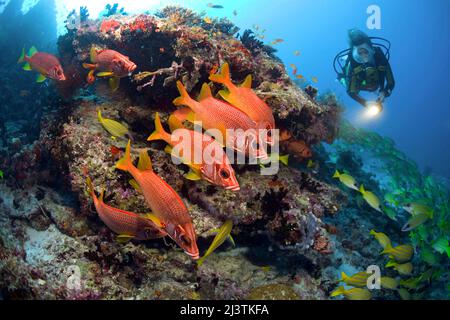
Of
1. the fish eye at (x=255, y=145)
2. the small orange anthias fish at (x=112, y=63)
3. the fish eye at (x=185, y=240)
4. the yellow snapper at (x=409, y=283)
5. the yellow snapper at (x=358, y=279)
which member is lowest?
the yellow snapper at (x=409, y=283)

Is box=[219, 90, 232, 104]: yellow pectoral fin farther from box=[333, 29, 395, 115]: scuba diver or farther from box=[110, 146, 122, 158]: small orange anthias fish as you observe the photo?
box=[333, 29, 395, 115]: scuba diver

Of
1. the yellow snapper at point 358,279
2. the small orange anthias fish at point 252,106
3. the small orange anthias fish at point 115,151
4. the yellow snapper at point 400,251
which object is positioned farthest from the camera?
the yellow snapper at point 400,251

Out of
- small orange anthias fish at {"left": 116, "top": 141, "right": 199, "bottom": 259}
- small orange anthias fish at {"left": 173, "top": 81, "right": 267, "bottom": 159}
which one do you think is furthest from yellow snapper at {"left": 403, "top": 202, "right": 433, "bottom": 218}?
small orange anthias fish at {"left": 116, "top": 141, "right": 199, "bottom": 259}

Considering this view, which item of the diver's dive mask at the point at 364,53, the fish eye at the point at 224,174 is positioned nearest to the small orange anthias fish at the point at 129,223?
the fish eye at the point at 224,174

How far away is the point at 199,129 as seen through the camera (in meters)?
3.79

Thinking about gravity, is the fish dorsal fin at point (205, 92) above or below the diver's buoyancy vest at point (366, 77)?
below

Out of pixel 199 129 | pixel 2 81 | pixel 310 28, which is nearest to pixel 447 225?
pixel 199 129

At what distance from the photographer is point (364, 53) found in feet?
28.4

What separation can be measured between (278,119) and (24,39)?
70.6ft

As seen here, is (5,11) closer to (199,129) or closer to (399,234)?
(199,129)

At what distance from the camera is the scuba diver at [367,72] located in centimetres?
831

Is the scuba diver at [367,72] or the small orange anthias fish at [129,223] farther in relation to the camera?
the scuba diver at [367,72]

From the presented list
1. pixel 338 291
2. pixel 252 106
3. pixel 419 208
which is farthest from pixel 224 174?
pixel 419 208

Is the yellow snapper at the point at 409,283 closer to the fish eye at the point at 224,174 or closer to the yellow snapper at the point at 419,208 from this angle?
the yellow snapper at the point at 419,208
